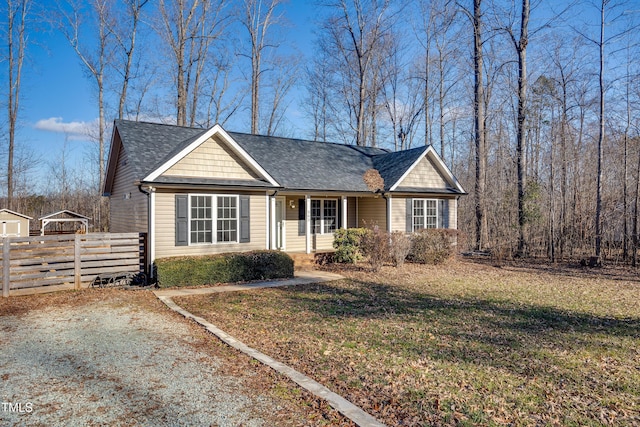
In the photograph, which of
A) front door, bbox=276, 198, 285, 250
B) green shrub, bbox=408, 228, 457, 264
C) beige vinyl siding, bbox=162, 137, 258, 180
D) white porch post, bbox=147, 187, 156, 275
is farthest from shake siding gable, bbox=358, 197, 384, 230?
white porch post, bbox=147, 187, 156, 275

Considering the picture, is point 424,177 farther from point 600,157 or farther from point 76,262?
point 76,262

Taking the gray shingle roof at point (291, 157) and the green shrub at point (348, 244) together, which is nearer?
the gray shingle roof at point (291, 157)

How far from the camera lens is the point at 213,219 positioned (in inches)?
470

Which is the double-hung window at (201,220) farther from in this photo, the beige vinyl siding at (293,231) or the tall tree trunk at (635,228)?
the tall tree trunk at (635,228)

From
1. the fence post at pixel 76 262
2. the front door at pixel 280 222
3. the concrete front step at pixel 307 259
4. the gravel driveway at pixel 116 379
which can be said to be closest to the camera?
the gravel driveway at pixel 116 379

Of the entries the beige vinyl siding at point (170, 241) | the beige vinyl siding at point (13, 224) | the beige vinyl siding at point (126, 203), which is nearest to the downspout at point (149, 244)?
the beige vinyl siding at point (170, 241)

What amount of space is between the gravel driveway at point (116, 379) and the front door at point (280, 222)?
8728 millimetres

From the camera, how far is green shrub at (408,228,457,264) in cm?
1469

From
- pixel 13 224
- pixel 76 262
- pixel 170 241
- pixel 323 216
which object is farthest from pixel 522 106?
pixel 13 224

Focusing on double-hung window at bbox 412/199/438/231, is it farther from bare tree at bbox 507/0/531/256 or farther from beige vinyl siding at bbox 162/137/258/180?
beige vinyl siding at bbox 162/137/258/180

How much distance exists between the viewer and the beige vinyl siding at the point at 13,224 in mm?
19344

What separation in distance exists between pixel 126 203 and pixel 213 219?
11.8 ft

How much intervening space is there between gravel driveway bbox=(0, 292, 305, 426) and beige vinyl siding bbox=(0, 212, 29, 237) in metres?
16.0

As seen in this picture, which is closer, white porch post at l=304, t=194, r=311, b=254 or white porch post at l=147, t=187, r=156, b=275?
white porch post at l=147, t=187, r=156, b=275
